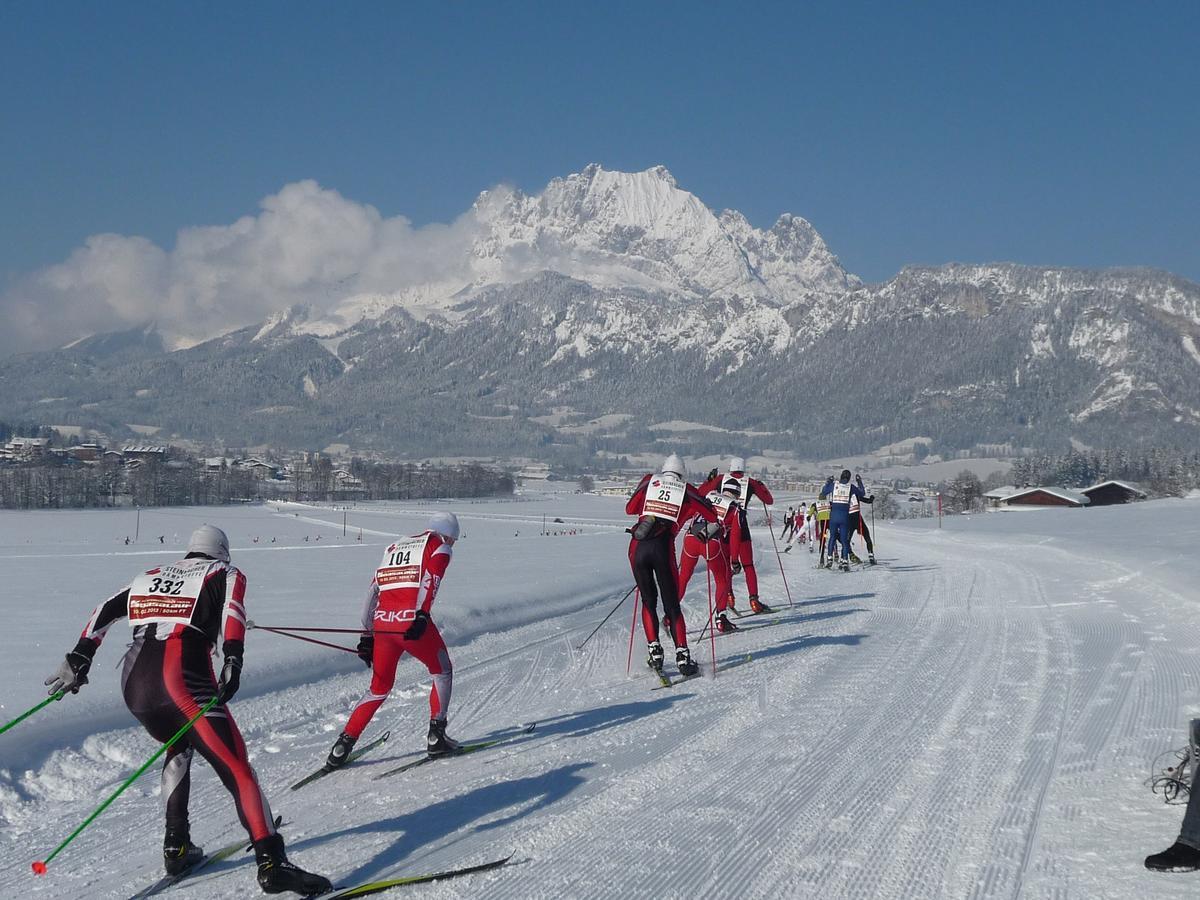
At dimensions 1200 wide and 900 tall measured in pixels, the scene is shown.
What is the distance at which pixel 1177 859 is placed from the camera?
4.43 meters

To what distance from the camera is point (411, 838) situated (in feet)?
17.2

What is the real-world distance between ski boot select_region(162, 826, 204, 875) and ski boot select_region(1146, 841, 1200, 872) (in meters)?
4.55

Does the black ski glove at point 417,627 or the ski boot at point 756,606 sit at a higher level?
the black ski glove at point 417,627

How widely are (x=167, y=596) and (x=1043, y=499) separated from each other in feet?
273

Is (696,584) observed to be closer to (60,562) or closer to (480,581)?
(480,581)

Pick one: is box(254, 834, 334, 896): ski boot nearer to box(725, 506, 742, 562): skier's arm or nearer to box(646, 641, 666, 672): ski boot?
box(646, 641, 666, 672): ski boot

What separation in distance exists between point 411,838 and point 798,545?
26.1 m

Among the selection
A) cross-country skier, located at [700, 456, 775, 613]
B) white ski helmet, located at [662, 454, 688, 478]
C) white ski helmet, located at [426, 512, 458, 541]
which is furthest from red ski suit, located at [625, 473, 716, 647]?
cross-country skier, located at [700, 456, 775, 613]

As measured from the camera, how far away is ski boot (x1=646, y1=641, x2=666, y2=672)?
370 inches

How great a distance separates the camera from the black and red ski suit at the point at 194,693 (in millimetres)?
4777

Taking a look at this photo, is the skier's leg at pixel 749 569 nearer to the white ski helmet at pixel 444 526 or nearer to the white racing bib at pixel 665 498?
the white racing bib at pixel 665 498

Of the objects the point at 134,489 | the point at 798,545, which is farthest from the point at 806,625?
the point at 134,489

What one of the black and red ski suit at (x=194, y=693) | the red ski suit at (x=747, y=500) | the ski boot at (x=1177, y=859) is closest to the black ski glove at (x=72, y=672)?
the black and red ski suit at (x=194, y=693)

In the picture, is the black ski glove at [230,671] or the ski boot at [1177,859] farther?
the black ski glove at [230,671]
